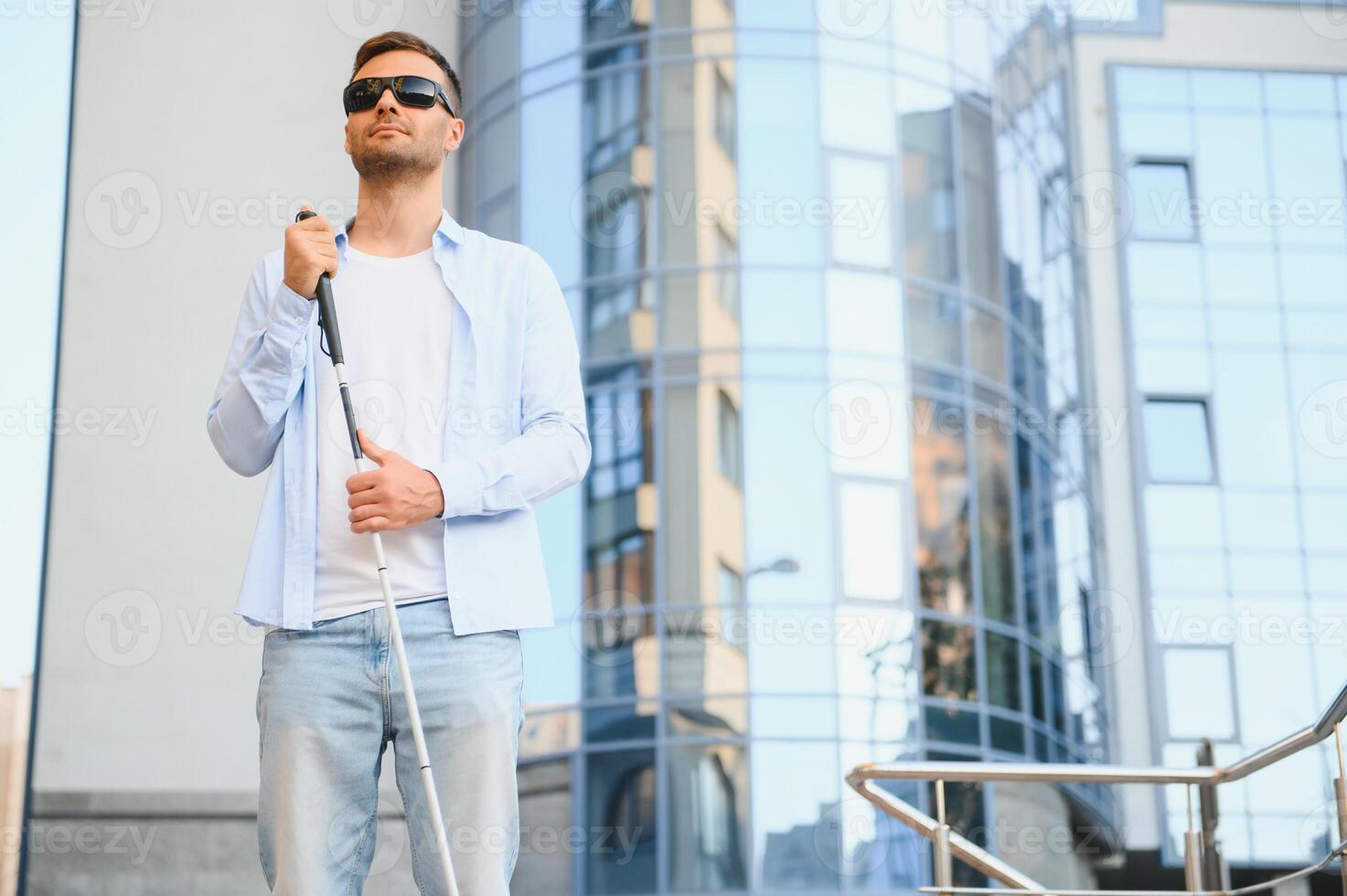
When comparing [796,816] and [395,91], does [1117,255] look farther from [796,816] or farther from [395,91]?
[395,91]

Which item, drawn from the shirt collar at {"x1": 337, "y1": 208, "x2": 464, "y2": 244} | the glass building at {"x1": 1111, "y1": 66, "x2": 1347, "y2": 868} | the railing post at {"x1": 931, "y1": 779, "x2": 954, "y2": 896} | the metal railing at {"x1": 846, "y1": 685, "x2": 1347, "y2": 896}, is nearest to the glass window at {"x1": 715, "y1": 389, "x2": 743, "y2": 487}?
the metal railing at {"x1": 846, "y1": 685, "x2": 1347, "y2": 896}

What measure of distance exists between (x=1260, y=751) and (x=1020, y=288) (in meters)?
12.0

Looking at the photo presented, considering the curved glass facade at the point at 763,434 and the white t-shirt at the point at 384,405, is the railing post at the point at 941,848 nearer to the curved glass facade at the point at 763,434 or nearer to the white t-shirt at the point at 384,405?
the white t-shirt at the point at 384,405

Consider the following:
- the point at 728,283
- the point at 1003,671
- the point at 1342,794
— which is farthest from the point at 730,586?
the point at 1342,794

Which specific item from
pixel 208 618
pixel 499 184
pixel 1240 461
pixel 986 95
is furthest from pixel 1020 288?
pixel 208 618

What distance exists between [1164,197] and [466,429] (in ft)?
70.2

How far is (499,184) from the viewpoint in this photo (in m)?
14.2

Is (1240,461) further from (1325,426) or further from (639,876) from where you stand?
(639,876)

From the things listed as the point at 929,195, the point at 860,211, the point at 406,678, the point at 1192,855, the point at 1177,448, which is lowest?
the point at 1192,855

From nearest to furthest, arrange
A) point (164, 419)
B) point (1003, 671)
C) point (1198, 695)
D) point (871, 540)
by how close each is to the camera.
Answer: point (164, 419)
point (871, 540)
point (1003, 671)
point (1198, 695)

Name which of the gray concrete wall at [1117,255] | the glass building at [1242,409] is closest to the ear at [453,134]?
the gray concrete wall at [1117,255]

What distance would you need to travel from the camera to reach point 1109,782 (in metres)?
4.58

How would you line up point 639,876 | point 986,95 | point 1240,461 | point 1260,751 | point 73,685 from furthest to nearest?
1. point 1240,461
2. point 986,95
3. point 639,876
4. point 73,685
5. point 1260,751

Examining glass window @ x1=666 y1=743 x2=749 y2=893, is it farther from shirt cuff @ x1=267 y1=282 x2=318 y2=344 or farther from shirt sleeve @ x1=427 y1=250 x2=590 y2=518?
shirt cuff @ x1=267 y1=282 x2=318 y2=344
